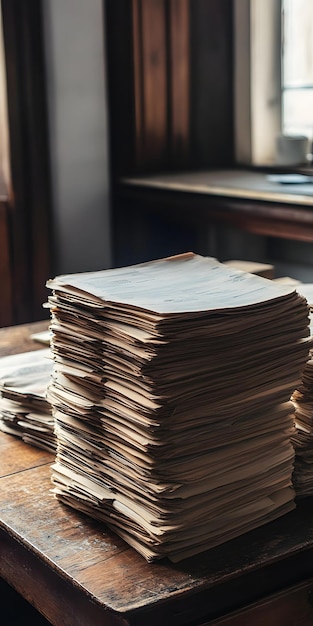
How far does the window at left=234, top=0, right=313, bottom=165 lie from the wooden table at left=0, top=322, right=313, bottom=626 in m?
2.44

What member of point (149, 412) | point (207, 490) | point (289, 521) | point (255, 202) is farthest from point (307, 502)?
point (255, 202)

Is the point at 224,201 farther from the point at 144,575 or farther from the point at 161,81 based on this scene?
the point at 144,575

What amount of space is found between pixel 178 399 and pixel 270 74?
2.66 m

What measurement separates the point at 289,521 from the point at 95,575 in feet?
0.84

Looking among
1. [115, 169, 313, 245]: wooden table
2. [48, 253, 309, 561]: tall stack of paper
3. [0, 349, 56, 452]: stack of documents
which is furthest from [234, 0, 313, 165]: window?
[48, 253, 309, 561]: tall stack of paper

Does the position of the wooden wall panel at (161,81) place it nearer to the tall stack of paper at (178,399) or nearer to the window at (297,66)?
the window at (297,66)

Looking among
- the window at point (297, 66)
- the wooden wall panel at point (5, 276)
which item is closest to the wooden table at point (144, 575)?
the wooden wall panel at point (5, 276)

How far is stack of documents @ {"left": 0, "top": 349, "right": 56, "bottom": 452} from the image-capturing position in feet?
4.18

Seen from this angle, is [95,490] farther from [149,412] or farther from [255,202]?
[255,202]

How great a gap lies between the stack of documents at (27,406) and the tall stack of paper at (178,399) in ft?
0.71

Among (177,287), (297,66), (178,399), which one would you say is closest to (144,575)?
(178,399)

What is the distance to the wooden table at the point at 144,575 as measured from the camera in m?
0.88

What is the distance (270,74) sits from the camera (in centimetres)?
A: 332

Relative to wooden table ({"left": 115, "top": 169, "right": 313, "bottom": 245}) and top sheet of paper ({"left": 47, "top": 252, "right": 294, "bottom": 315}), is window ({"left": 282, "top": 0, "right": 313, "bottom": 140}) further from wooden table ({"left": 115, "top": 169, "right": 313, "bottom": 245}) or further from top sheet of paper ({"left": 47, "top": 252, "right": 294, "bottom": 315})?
top sheet of paper ({"left": 47, "top": 252, "right": 294, "bottom": 315})
